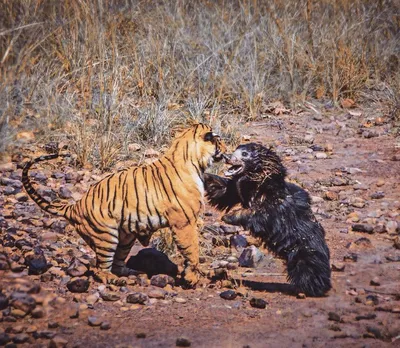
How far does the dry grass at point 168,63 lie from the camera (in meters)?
8.01

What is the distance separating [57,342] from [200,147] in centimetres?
185

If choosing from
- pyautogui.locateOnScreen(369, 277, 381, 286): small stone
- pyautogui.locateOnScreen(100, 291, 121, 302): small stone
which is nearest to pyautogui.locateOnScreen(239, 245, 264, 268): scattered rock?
pyautogui.locateOnScreen(369, 277, 381, 286): small stone

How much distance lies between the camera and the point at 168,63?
9281mm

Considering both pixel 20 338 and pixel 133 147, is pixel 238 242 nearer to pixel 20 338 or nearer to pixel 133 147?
pixel 133 147

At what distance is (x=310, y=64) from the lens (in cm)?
999

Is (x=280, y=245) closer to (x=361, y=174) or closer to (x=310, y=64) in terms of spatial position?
(x=361, y=174)

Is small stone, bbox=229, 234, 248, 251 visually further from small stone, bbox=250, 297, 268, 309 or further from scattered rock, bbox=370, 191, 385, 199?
scattered rock, bbox=370, 191, 385, 199

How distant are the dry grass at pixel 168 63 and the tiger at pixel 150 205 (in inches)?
89.5

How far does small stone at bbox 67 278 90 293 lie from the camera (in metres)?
5.11

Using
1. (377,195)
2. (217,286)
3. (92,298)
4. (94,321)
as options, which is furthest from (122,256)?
(377,195)

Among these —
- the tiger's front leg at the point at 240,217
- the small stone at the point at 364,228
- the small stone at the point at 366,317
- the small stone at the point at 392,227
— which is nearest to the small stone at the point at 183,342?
the small stone at the point at 366,317

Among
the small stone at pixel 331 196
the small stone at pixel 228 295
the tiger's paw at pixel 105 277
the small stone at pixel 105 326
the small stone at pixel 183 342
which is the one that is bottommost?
the small stone at pixel 183 342

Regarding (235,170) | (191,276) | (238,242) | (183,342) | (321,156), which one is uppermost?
(321,156)

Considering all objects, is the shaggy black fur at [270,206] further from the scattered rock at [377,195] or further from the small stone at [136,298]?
the scattered rock at [377,195]
